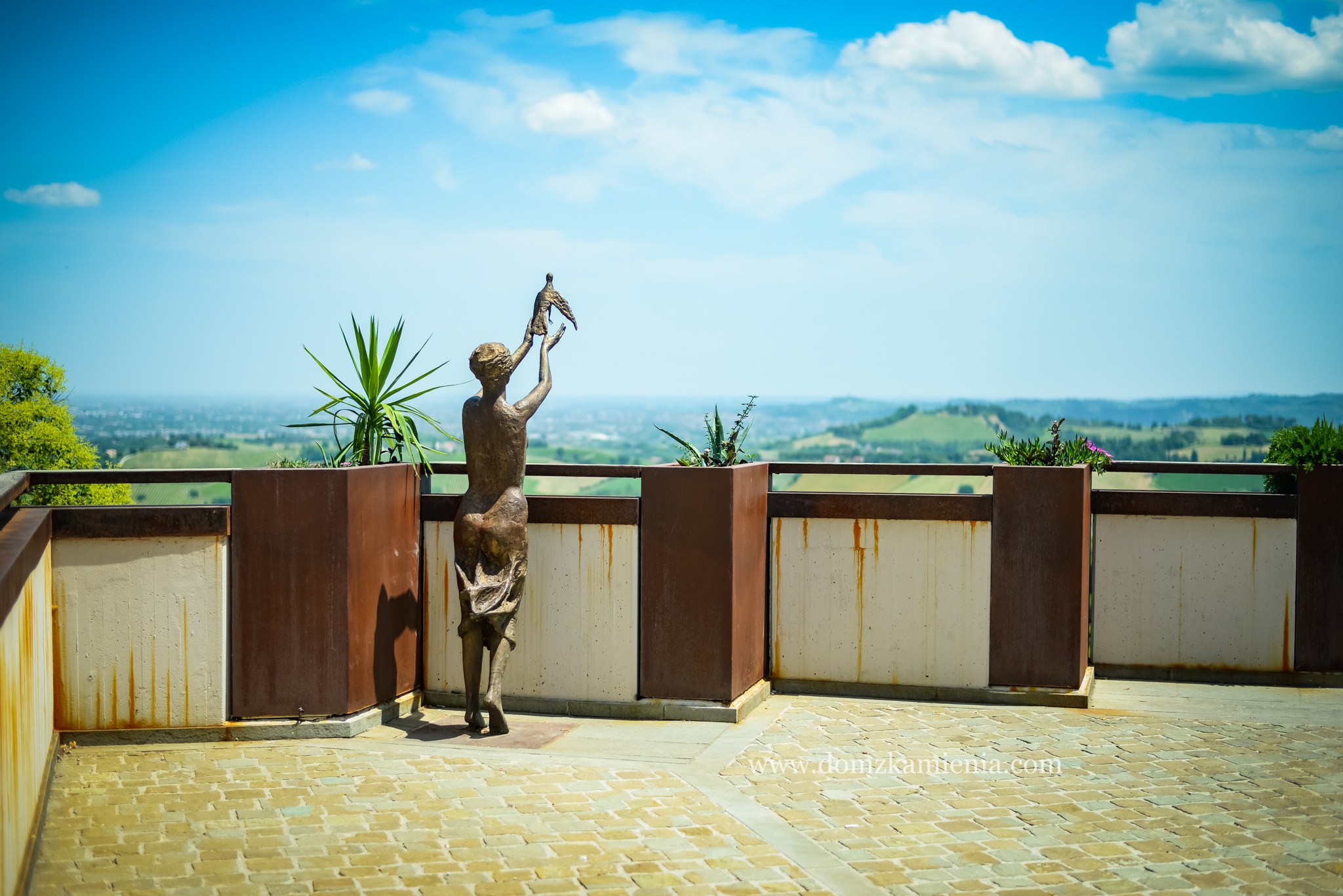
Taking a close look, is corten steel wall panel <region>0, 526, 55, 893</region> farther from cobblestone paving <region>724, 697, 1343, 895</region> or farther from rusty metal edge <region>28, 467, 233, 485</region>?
cobblestone paving <region>724, 697, 1343, 895</region>

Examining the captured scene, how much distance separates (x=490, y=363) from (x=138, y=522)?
217 cm

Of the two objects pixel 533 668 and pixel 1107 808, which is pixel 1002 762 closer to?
pixel 1107 808

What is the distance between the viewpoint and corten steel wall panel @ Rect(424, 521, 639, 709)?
7.34 metres

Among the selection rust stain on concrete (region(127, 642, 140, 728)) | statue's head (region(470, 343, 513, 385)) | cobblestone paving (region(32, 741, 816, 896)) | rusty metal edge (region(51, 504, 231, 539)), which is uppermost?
statue's head (region(470, 343, 513, 385))

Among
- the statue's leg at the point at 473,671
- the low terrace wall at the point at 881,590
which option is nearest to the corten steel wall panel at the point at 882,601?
the low terrace wall at the point at 881,590

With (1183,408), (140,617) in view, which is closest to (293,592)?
(140,617)

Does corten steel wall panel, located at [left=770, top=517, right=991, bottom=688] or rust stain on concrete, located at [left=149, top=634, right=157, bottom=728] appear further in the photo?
corten steel wall panel, located at [left=770, top=517, right=991, bottom=688]

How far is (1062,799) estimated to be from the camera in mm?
5559

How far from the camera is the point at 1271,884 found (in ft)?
14.8

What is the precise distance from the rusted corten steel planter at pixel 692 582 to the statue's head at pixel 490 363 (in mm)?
1092

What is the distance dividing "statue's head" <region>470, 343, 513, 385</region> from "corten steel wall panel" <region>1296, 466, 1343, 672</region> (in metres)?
5.41

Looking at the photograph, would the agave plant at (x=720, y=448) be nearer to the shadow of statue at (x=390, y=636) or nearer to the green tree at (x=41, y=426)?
the shadow of statue at (x=390, y=636)

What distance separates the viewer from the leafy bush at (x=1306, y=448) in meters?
7.91

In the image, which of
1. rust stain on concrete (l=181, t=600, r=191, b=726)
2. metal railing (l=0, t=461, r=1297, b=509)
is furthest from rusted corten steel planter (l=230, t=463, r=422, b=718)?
metal railing (l=0, t=461, r=1297, b=509)
